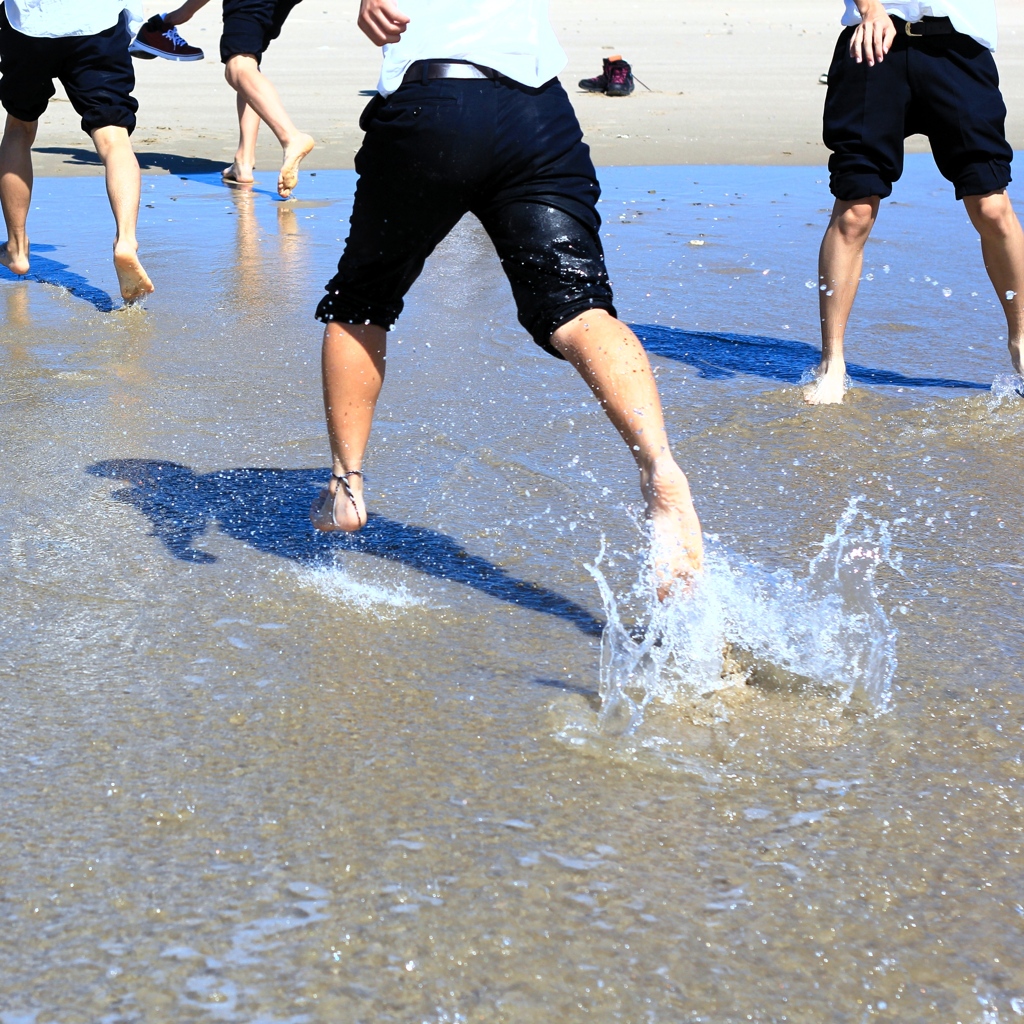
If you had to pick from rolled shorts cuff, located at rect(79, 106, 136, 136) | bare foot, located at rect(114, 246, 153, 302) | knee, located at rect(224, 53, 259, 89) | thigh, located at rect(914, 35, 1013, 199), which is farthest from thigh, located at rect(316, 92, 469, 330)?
knee, located at rect(224, 53, 259, 89)

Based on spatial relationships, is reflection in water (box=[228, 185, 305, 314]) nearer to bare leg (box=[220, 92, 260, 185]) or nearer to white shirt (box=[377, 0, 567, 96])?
bare leg (box=[220, 92, 260, 185])

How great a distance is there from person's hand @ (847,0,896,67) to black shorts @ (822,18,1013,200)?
4 cm

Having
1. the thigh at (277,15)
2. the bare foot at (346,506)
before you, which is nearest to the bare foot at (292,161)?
the thigh at (277,15)

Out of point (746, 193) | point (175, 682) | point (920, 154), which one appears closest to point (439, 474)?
point (175, 682)

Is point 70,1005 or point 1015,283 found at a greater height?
point 1015,283

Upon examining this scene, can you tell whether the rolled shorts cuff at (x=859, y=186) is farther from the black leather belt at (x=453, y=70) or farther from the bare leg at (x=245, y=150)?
the bare leg at (x=245, y=150)

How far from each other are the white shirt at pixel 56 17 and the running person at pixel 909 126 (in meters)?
2.57

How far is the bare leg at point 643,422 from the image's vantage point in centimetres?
229

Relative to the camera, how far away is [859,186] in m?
3.85

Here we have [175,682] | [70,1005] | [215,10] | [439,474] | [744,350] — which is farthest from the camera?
[215,10]

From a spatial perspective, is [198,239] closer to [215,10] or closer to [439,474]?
[439,474]

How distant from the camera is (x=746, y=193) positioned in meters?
7.86

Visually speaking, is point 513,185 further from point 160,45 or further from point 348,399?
point 160,45

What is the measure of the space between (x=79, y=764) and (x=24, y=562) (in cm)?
84
